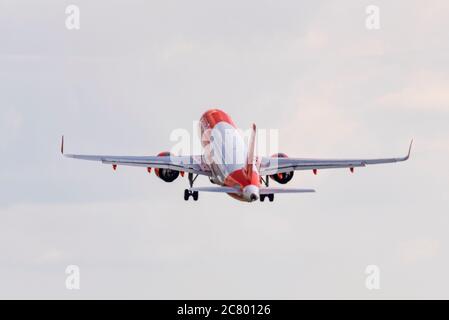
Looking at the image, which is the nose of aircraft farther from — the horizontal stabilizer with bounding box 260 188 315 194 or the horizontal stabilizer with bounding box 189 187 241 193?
the horizontal stabilizer with bounding box 189 187 241 193

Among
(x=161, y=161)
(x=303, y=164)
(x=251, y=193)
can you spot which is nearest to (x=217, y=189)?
(x=251, y=193)

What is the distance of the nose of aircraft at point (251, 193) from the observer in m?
152

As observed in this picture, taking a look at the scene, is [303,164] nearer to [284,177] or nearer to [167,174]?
[284,177]

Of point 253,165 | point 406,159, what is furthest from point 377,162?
point 253,165

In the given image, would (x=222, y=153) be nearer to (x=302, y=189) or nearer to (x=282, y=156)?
(x=282, y=156)

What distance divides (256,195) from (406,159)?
18.6 metres

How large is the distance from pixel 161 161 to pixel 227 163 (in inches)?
461

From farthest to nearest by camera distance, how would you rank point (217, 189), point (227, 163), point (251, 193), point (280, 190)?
point (227, 163) < point (251, 193) < point (280, 190) < point (217, 189)

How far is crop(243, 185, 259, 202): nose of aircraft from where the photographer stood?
152 meters

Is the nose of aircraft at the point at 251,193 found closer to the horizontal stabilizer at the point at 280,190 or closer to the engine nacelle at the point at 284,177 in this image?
the horizontal stabilizer at the point at 280,190

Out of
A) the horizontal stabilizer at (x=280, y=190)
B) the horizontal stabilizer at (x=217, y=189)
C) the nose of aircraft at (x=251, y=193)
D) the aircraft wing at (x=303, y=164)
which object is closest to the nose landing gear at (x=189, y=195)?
the aircraft wing at (x=303, y=164)

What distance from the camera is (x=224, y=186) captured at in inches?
6339

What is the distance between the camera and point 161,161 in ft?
558

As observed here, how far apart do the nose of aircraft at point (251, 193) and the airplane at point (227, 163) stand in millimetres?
426
